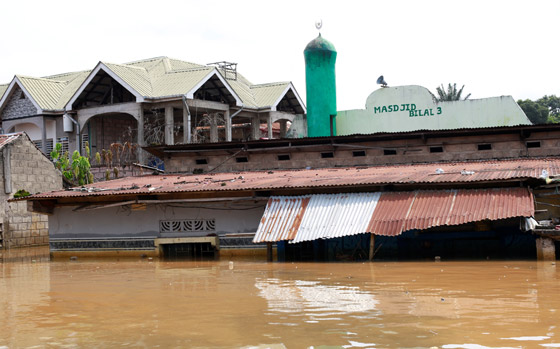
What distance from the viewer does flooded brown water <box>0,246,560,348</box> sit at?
322 inches

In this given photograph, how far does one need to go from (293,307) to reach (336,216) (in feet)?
24.3

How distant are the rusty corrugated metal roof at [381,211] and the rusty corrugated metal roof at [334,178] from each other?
1.32 feet

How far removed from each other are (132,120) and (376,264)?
936 inches

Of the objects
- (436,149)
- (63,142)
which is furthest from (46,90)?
(436,149)

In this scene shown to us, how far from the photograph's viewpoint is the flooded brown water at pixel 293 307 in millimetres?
8172

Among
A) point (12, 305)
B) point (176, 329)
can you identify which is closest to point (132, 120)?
point (12, 305)

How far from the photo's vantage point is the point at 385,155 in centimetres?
2259

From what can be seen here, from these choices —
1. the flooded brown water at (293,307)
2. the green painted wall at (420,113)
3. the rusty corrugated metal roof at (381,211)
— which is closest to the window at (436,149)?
the rusty corrugated metal roof at (381,211)

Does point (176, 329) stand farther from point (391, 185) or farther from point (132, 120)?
point (132, 120)

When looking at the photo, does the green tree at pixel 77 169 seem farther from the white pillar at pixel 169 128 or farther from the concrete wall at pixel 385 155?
the concrete wall at pixel 385 155

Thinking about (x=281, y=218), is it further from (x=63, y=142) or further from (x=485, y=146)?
(x=63, y=142)

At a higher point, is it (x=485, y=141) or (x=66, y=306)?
(x=485, y=141)

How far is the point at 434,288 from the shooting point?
469 inches

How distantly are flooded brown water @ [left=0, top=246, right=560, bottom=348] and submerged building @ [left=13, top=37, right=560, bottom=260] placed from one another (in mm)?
1306
